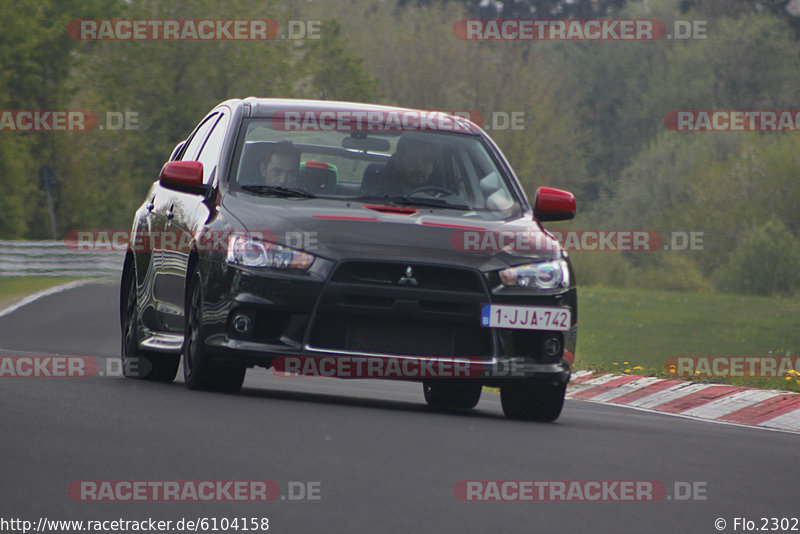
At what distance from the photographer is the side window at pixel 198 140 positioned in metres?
10.3

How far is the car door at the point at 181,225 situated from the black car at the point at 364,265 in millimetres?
25

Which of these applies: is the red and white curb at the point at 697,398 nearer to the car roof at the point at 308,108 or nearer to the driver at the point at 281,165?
the car roof at the point at 308,108

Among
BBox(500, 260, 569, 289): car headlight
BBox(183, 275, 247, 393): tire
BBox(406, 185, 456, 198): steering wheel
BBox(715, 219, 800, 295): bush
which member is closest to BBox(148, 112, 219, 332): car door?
BBox(183, 275, 247, 393): tire

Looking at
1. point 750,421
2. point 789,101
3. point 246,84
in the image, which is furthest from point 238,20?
point 750,421

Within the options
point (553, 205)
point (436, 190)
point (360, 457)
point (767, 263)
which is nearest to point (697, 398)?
point (553, 205)

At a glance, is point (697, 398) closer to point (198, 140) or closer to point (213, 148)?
point (198, 140)

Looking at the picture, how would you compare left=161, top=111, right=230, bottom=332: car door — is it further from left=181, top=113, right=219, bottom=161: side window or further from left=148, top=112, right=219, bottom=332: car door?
left=181, top=113, right=219, bottom=161: side window

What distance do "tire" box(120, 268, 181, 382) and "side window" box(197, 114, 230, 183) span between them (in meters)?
1.17

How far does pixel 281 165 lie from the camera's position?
29.9 feet

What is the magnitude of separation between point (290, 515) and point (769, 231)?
138 ft

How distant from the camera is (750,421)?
10977 millimetres

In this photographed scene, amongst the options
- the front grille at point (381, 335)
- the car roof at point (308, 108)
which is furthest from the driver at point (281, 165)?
the front grille at point (381, 335)

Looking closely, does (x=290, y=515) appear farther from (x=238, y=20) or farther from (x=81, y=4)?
(x=238, y=20)

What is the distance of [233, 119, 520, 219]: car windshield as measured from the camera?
9031 millimetres
